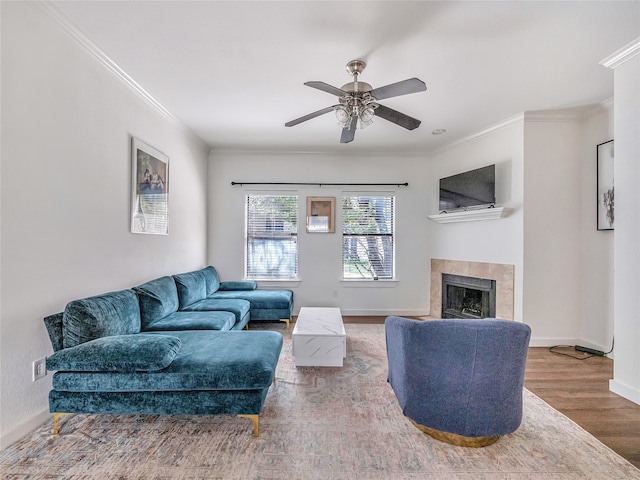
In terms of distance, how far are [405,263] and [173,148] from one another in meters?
3.89

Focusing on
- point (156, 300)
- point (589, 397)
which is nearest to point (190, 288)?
point (156, 300)

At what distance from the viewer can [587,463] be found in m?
1.68

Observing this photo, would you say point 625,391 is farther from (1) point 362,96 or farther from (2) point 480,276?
(1) point 362,96

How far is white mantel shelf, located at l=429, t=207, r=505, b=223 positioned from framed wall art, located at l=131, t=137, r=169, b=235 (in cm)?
390

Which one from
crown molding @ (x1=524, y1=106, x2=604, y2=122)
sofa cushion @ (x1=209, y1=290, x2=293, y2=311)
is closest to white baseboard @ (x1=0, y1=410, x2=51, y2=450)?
sofa cushion @ (x1=209, y1=290, x2=293, y2=311)

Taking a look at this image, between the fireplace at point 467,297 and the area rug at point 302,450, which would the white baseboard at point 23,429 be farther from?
the fireplace at point 467,297

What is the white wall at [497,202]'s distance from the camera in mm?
3623

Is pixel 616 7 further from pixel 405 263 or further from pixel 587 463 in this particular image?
pixel 405 263

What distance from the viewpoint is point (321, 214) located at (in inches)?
198

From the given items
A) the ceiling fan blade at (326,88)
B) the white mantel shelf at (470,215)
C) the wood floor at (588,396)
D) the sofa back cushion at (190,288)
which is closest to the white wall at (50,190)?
the sofa back cushion at (190,288)

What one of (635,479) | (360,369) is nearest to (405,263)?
(360,369)

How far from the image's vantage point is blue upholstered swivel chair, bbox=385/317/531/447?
161cm

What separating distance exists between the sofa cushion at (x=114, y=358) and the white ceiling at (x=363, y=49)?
2170mm

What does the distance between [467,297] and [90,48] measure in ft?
16.8
